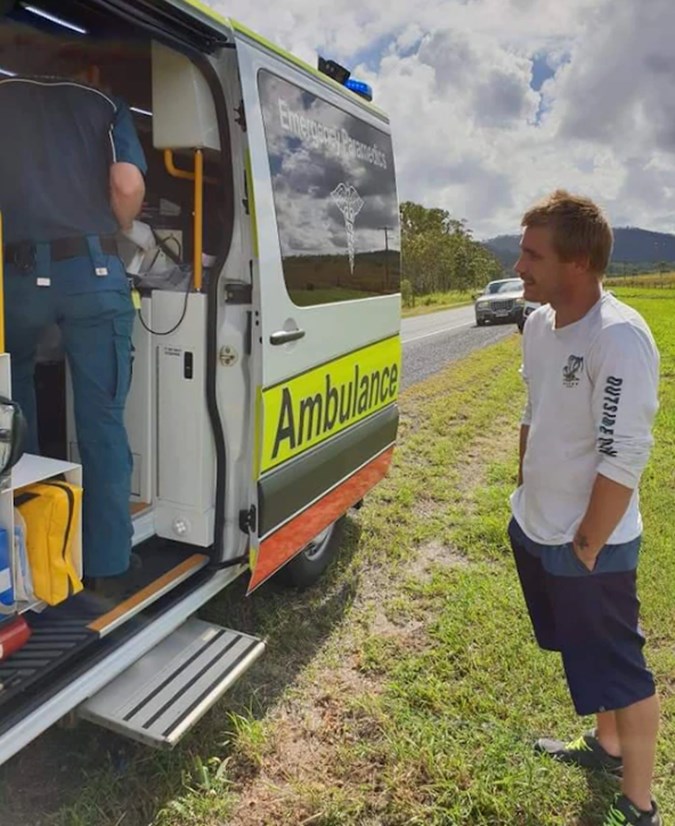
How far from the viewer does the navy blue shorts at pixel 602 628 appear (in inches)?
86.1

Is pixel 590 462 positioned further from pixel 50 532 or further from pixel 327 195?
pixel 327 195

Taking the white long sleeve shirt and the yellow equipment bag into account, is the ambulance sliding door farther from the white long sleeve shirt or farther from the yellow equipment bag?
the white long sleeve shirt

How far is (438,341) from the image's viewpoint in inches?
654

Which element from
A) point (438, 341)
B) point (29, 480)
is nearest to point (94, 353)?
point (29, 480)

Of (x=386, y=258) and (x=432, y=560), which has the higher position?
(x=386, y=258)

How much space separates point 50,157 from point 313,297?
1145mm

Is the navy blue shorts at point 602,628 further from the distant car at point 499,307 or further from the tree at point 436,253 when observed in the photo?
the tree at point 436,253

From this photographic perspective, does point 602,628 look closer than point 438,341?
Yes

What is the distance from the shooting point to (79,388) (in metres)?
2.48

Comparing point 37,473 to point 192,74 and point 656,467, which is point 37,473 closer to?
point 192,74

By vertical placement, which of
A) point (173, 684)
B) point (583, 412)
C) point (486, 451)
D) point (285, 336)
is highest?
point (285, 336)

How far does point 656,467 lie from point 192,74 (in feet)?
17.1

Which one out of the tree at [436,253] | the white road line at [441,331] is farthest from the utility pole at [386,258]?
the tree at [436,253]

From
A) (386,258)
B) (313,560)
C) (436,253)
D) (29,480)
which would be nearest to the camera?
(29,480)
